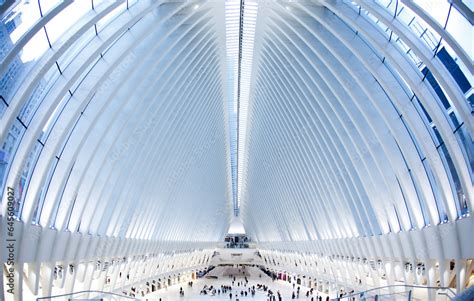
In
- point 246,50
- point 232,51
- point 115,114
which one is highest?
point 232,51

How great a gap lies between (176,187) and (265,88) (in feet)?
45.2

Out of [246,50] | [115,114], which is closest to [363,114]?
[246,50]

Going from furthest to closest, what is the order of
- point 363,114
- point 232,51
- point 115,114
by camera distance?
point 232,51
point 115,114
point 363,114

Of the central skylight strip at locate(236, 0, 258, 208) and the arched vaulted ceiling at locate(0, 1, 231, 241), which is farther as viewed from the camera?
the central skylight strip at locate(236, 0, 258, 208)

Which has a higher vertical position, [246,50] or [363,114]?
[246,50]

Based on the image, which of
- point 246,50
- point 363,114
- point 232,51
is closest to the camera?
point 363,114

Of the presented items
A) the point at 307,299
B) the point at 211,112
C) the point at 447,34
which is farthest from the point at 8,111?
the point at 307,299

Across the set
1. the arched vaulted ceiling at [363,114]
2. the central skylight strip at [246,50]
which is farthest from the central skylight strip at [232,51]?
the arched vaulted ceiling at [363,114]

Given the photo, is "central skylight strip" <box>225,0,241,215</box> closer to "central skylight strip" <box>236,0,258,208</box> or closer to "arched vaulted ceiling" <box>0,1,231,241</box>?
"central skylight strip" <box>236,0,258,208</box>

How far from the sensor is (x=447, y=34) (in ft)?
45.1

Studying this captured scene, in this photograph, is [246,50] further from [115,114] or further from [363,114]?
[115,114]

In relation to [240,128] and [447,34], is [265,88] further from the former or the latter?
[447,34]

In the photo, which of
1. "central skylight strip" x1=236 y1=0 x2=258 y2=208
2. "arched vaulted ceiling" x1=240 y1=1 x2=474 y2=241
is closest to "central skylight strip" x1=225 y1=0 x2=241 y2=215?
"central skylight strip" x1=236 y1=0 x2=258 y2=208

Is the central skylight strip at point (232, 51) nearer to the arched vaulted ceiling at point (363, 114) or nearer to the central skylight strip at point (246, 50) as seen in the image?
the central skylight strip at point (246, 50)
